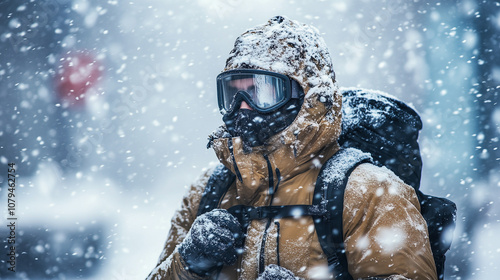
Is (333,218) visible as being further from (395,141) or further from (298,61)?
(298,61)

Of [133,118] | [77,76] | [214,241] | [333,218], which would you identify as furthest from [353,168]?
[133,118]

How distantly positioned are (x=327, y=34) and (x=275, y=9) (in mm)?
2789

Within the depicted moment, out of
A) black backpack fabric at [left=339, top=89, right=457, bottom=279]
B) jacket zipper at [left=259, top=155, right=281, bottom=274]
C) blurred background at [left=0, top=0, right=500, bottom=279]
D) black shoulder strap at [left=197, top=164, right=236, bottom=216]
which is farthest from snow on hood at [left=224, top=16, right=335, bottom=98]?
blurred background at [left=0, top=0, right=500, bottom=279]

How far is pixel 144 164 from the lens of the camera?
33.0 feet

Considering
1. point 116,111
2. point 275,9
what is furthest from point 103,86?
point 275,9

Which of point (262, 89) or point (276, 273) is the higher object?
point (262, 89)

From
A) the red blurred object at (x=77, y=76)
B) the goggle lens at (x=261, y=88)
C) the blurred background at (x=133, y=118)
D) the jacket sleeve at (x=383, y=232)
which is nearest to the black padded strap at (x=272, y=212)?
the jacket sleeve at (x=383, y=232)

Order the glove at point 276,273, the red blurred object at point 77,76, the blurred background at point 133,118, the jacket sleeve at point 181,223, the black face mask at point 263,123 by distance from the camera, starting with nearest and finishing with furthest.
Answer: the glove at point 276,273
the black face mask at point 263,123
the jacket sleeve at point 181,223
the blurred background at point 133,118
the red blurred object at point 77,76

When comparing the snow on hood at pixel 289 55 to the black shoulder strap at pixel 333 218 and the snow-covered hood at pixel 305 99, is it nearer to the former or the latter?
the snow-covered hood at pixel 305 99

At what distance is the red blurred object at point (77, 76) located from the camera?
8391 mm

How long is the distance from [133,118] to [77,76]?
6.64ft

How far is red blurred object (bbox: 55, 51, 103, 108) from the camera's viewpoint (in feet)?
27.5

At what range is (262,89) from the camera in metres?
2.18

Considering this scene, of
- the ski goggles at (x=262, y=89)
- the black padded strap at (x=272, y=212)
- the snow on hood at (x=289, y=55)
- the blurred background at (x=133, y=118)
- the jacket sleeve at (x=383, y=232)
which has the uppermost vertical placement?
the blurred background at (x=133, y=118)
